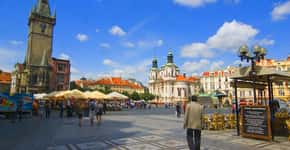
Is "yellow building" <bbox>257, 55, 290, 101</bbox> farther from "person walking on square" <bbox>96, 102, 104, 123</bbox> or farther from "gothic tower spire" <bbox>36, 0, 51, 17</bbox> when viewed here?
"gothic tower spire" <bbox>36, 0, 51, 17</bbox>

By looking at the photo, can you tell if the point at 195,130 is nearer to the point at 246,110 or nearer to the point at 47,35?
the point at 246,110

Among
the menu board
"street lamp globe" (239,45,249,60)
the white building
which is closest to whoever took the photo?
the menu board

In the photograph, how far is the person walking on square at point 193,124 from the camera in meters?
6.31

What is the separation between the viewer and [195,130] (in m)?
6.36

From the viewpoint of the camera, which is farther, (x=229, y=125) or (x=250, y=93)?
(x=250, y=93)

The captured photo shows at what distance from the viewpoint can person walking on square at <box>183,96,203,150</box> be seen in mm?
6312

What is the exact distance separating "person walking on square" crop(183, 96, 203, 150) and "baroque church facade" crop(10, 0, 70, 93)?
70.9 meters

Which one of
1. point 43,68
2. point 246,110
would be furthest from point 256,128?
point 43,68

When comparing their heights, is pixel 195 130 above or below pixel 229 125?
above

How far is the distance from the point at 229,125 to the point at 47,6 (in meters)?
81.6

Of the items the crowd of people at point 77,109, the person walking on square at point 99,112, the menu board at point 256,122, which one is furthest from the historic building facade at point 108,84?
the menu board at point 256,122

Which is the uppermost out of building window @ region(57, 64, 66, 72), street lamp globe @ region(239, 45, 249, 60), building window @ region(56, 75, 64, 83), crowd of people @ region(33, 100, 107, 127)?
building window @ region(57, 64, 66, 72)

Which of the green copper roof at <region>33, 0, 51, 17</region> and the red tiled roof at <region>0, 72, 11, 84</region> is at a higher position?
the green copper roof at <region>33, 0, 51, 17</region>

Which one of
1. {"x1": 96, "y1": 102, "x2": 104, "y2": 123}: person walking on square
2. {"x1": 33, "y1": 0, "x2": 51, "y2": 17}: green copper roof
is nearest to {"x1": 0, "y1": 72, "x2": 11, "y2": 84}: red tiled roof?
{"x1": 33, "y1": 0, "x2": 51, "y2": 17}: green copper roof
